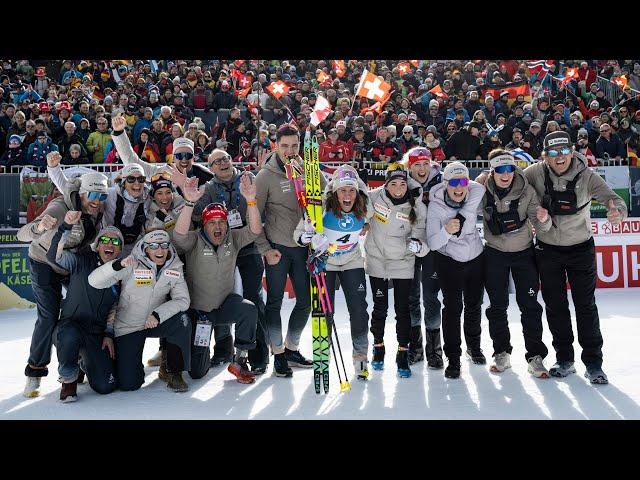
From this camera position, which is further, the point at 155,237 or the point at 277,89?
the point at 277,89

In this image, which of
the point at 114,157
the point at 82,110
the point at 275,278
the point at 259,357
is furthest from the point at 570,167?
the point at 82,110

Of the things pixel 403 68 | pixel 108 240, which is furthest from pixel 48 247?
pixel 403 68

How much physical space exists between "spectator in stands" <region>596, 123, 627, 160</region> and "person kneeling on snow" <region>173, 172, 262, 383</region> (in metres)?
9.71

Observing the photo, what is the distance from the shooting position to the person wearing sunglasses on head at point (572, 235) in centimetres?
598

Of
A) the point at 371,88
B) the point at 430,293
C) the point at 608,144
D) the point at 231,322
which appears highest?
the point at 371,88

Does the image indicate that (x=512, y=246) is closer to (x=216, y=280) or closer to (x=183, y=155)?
(x=216, y=280)

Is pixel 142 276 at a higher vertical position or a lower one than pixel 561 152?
lower

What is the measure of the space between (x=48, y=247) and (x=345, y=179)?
2.44 meters

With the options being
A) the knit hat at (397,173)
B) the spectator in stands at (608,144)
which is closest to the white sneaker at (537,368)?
the knit hat at (397,173)

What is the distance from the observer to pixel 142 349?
601 cm

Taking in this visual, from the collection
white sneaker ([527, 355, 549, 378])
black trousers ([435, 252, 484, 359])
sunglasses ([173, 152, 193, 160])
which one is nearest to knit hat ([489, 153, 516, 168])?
black trousers ([435, 252, 484, 359])

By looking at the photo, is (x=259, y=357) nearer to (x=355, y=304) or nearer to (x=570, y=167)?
(x=355, y=304)

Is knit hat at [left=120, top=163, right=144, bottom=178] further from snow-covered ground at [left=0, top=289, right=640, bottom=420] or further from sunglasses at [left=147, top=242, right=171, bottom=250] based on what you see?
snow-covered ground at [left=0, top=289, right=640, bottom=420]

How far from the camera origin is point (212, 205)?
6203 mm
